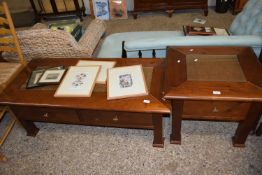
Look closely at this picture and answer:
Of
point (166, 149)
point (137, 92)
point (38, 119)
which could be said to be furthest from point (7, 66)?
point (166, 149)

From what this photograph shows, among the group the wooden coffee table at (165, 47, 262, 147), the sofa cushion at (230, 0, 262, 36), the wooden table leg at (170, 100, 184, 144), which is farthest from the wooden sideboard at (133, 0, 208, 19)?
the wooden table leg at (170, 100, 184, 144)

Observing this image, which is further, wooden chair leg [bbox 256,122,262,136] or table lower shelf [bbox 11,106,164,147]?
wooden chair leg [bbox 256,122,262,136]

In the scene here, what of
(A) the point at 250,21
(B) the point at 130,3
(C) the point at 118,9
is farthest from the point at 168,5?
(A) the point at 250,21

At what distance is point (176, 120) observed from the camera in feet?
5.13

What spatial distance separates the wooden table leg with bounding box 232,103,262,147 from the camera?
138 centimetres

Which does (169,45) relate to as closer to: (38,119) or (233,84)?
(233,84)

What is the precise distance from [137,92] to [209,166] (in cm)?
81

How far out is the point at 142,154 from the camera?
1.72m

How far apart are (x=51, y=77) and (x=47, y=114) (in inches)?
11.9

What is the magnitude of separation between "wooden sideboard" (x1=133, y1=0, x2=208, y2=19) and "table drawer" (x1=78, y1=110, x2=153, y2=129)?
2669 mm

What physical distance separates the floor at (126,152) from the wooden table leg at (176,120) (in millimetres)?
60

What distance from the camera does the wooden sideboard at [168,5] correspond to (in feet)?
11.7

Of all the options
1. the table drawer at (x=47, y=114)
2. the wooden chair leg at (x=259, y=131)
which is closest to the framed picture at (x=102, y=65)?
the table drawer at (x=47, y=114)

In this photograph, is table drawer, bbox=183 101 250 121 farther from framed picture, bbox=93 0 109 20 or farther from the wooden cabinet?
framed picture, bbox=93 0 109 20
